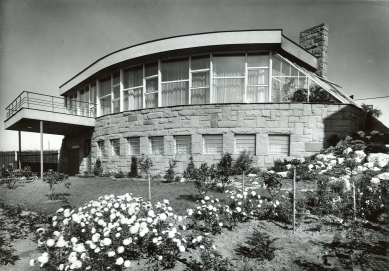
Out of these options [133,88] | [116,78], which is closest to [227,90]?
[133,88]

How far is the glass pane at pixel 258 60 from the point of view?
12211 mm

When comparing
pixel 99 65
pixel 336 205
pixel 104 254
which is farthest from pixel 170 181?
pixel 99 65

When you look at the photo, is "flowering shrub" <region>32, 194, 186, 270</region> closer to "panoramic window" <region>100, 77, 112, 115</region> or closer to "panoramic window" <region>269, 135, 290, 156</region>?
"panoramic window" <region>269, 135, 290, 156</region>

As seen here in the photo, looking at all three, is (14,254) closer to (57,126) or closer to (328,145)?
(328,145)

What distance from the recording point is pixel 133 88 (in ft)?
46.8

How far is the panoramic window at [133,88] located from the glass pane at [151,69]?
1.64 ft

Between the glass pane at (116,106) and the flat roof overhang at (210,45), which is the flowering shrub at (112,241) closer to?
the flat roof overhang at (210,45)

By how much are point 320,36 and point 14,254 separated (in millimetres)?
17981

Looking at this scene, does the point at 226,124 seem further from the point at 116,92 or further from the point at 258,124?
the point at 116,92

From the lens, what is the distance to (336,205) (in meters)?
5.34

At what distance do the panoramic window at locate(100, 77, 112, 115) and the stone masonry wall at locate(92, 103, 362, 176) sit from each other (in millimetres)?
4852

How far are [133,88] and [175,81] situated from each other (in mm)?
2867

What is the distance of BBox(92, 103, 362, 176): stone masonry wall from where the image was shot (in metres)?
11.1

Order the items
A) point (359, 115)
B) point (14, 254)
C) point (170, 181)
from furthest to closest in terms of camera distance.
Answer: point (359, 115) < point (170, 181) < point (14, 254)
